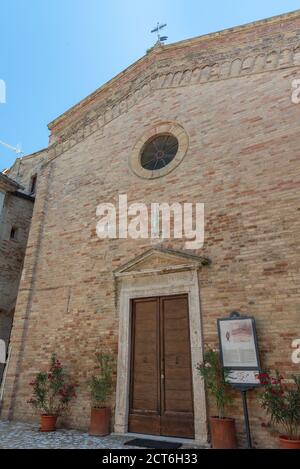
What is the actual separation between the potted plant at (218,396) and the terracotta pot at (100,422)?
6.76 feet

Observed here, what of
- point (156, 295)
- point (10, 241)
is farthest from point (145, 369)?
point (10, 241)

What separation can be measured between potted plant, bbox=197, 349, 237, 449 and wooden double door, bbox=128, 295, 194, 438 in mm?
537

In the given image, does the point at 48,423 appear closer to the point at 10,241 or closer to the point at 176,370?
the point at 176,370

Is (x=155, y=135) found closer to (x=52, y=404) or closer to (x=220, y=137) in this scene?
(x=220, y=137)

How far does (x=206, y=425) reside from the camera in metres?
5.25

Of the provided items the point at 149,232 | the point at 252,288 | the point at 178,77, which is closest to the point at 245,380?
the point at 252,288

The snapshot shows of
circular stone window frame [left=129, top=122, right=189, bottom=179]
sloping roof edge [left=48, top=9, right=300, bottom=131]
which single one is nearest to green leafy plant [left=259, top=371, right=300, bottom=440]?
circular stone window frame [left=129, top=122, right=189, bottom=179]

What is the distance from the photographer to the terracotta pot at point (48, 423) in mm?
6336

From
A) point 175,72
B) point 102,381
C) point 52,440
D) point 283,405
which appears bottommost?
point 52,440

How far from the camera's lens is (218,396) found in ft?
16.7

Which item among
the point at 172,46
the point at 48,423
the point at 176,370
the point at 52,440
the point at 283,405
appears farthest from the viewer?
the point at 172,46

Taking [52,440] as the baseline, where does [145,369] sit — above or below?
above

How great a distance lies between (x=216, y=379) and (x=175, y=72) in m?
7.41

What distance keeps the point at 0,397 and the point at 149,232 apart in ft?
17.4
